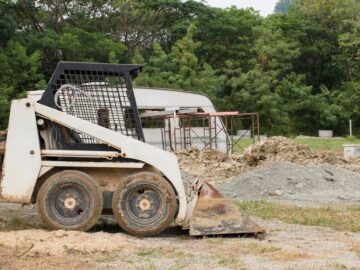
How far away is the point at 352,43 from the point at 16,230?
37166 millimetres

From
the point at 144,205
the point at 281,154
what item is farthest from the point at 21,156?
the point at 281,154

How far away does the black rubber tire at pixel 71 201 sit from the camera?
28.0ft

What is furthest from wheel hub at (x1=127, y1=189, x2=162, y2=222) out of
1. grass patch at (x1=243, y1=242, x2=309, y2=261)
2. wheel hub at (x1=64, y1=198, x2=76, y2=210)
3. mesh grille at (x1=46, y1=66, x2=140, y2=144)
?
grass patch at (x1=243, y1=242, x2=309, y2=261)

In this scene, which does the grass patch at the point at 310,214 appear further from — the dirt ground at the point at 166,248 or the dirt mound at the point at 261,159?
the dirt mound at the point at 261,159

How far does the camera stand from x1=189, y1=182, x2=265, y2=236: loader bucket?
8.59 m

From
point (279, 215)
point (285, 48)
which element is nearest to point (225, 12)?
point (285, 48)

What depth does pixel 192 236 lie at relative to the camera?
8.70 metres

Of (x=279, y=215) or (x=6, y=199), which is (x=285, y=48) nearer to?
(x=279, y=215)

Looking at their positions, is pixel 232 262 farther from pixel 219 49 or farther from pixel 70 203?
pixel 219 49

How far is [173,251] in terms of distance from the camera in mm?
7617

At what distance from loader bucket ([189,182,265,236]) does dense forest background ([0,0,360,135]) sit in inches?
1114

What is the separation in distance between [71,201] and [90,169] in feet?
1.73

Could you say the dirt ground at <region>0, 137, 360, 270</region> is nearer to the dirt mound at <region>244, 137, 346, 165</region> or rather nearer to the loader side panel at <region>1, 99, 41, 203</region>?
the loader side panel at <region>1, 99, 41, 203</region>

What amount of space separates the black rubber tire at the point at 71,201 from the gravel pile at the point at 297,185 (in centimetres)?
560
